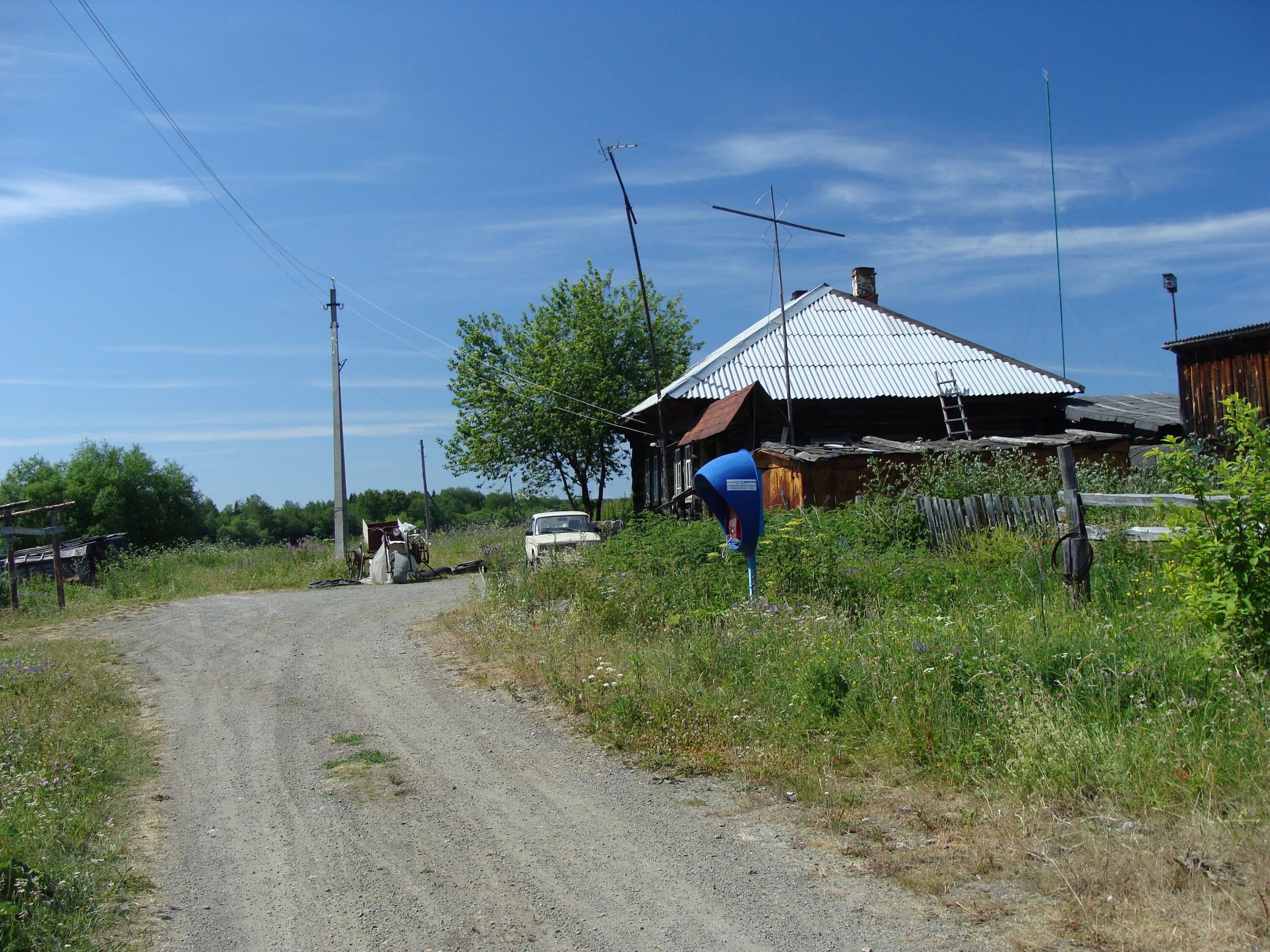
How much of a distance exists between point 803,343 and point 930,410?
3700mm

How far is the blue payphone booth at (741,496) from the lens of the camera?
29.3ft

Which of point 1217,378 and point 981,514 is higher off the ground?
point 1217,378

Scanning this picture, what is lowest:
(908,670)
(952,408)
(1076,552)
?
(908,670)

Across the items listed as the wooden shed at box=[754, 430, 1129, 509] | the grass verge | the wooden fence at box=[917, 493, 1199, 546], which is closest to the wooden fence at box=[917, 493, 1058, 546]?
the wooden fence at box=[917, 493, 1199, 546]

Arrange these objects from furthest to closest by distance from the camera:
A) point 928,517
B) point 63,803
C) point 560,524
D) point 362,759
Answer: point 560,524 → point 928,517 → point 362,759 → point 63,803

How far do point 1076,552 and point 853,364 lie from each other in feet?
53.0

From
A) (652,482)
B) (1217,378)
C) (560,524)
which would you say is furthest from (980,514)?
(652,482)

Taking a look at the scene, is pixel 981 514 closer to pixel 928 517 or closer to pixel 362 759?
pixel 928 517

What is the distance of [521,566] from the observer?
14.1 metres

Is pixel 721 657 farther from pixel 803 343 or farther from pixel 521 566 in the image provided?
pixel 803 343

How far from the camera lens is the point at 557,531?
2094 centimetres

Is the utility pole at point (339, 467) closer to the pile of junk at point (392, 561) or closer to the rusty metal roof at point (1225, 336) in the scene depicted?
the pile of junk at point (392, 561)

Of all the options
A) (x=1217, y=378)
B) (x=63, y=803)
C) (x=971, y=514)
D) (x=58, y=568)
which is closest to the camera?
(x=63, y=803)

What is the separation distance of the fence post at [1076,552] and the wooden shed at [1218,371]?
48.8ft
